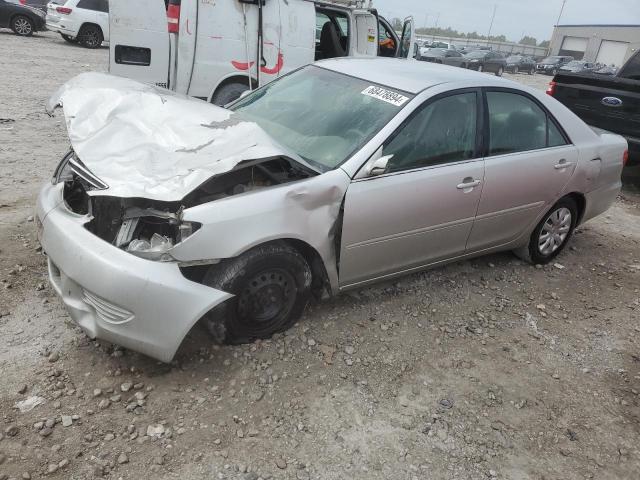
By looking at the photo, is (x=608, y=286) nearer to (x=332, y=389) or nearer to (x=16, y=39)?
(x=332, y=389)

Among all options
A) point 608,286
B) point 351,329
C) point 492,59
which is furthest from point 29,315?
point 492,59

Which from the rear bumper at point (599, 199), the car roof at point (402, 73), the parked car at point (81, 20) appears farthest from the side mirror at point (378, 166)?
the parked car at point (81, 20)

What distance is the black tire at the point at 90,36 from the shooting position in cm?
1589

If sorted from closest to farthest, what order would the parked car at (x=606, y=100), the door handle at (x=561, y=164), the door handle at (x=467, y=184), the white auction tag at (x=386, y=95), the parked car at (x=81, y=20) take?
1. the white auction tag at (x=386, y=95)
2. the door handle at (x=467, y=184)
3. the door handle at (x=561, y=164)
4. the parked car at (x=606, y=100)
5. the parked car at (x=81, y=20)

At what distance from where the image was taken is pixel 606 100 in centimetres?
684

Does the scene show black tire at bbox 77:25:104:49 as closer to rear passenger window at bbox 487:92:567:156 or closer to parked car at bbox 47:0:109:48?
parked car at bbox 47:0:109:48

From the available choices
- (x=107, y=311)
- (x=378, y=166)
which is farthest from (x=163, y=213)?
(x=378, y=166)

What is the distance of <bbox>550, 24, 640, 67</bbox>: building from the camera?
173 ft

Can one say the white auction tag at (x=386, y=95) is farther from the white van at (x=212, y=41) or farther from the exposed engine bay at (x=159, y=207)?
the white van at (x=212, y=41)

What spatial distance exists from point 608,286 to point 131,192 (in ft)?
13.3

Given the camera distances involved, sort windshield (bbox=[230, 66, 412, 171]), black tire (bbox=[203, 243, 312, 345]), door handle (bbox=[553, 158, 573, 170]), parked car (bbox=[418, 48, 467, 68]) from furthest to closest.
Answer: parked car (bbox=[418, 48, 467, 68]) → door handle (bbox=[553, 158, 573, 170]) → windshield (bbox=[230, 66, 412, 171]) → black tire (bbox=[203, 243, 312, 345])

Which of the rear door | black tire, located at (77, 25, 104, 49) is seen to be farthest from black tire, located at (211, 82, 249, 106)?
black tire, located at (77, 25, 104, 49)

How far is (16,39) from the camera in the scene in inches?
612

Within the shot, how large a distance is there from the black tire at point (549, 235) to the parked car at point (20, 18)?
17.7 meters
